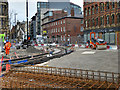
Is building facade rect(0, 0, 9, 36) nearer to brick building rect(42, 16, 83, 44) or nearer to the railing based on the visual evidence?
brick building rect(42, 16, 83, 44)

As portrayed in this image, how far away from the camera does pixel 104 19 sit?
41.9 metres

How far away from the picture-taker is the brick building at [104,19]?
38531 mm

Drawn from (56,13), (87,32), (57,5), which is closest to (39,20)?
(57,5)

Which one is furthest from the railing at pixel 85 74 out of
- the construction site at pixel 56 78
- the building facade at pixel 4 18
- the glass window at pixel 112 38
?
the building facade at pixel 4 18

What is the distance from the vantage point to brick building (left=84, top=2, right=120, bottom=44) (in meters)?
38.5

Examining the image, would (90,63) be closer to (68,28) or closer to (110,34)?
(110,34)

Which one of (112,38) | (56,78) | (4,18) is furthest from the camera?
(4,18)

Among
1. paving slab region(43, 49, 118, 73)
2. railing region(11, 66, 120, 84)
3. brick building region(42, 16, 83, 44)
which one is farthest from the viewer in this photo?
brick building region(42, 16, 83, 44)

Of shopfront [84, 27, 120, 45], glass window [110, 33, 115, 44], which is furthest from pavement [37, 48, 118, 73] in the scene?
shopfront [84, 27, 120, 45]

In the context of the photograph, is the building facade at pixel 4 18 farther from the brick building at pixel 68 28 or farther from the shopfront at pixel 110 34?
the shopfront at pixel 110 34

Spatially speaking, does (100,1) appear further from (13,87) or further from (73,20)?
(13,87)

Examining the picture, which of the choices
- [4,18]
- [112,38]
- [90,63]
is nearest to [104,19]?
[112,38]

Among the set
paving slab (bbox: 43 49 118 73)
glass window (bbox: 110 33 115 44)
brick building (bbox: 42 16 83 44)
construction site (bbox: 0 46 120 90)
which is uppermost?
brick building (bbox: 42 16 83 44)

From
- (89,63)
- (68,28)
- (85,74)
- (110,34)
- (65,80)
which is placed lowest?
(89,63)
